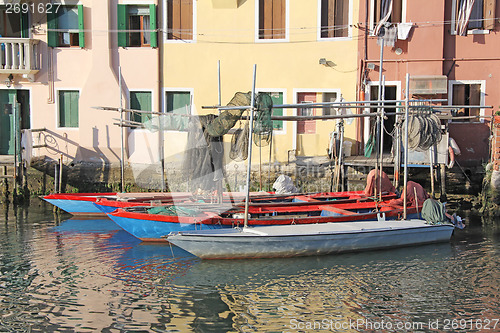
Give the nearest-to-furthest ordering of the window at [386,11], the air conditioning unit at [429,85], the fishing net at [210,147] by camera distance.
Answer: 1. the fishing net at [210,147]
2. the air conditioning unit at [429,85]
3. the window at [386,11]

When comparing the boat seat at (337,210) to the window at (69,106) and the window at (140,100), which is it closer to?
the window at (140,100)

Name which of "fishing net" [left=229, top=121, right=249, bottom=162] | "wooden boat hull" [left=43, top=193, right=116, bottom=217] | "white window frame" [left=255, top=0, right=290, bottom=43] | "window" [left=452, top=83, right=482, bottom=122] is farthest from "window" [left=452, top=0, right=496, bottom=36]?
"wooden boat hull" [left=43, top=193, right=116, bottom=217]

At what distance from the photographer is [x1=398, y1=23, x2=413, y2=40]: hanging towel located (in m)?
16.2

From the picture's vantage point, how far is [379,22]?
16.5 meters

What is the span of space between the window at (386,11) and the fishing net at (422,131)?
539 centimetres

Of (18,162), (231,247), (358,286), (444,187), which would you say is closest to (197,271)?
(231,247)

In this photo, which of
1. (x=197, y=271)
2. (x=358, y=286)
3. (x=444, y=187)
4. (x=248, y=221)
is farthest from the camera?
(x=444, y=187)

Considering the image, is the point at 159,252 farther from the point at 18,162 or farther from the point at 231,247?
the point at 18,162

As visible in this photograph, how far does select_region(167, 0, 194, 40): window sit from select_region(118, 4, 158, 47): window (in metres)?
0.51

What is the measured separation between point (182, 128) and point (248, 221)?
2852 mm

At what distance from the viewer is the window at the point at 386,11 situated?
1650 cm

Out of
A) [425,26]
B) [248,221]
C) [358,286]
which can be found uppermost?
[425,26]

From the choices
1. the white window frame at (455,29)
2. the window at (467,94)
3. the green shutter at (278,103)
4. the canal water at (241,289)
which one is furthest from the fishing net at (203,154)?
the white window frame at (455,29)

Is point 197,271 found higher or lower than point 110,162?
lower
